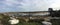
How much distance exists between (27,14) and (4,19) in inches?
79.3

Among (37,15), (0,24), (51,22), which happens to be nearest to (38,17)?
(37,15)

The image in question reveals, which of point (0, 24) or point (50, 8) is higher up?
point (50, 8)

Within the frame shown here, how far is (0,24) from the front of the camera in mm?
13367

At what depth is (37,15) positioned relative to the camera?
563 inches

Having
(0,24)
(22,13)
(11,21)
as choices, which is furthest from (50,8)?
(0,24)

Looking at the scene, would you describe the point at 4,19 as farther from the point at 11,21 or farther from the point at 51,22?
the point at 51,22

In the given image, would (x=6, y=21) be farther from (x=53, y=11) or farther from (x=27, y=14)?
(x=53, y=11)

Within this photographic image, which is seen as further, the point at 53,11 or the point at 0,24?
the point at 53,11

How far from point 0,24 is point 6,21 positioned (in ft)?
1.68

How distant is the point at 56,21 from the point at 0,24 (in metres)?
4.40

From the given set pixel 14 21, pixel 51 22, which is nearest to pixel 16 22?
pixel 14 21

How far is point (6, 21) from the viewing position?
13.5 m

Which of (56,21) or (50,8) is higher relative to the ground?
(50,8)

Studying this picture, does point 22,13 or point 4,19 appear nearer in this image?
point 4,19
